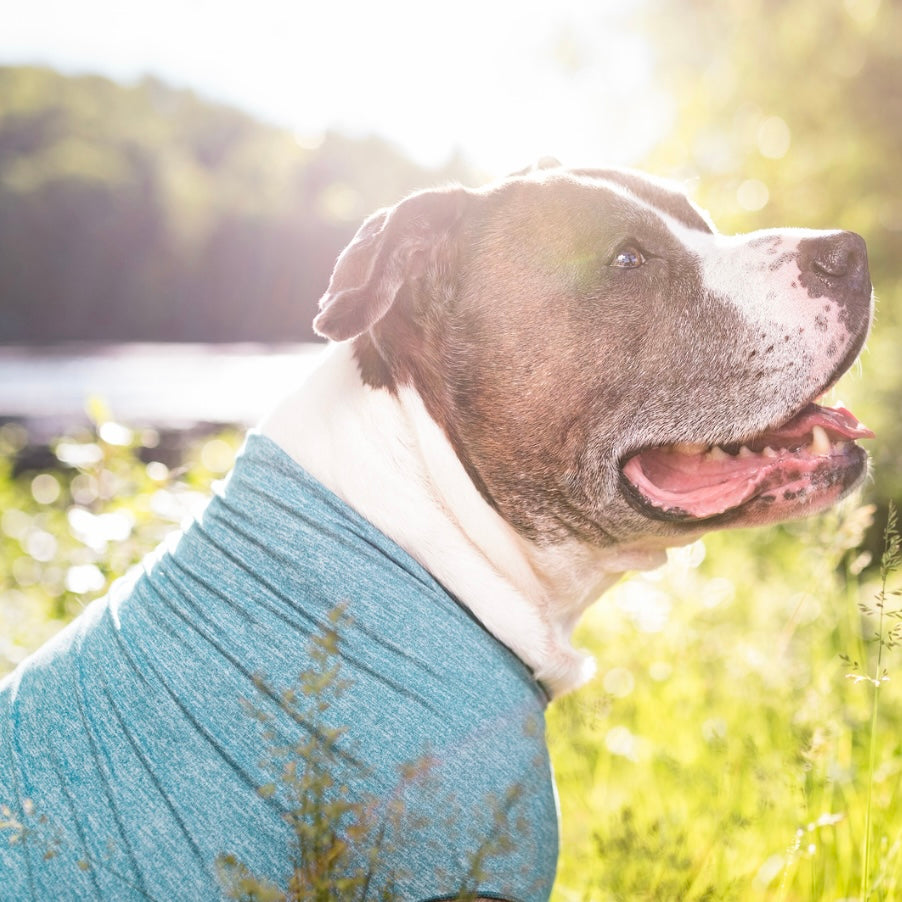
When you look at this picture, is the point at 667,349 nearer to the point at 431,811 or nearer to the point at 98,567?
the point at 431,811

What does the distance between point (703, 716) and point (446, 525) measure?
1979 millimetres

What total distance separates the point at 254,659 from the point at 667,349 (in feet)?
4.45

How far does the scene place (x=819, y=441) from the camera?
271cm

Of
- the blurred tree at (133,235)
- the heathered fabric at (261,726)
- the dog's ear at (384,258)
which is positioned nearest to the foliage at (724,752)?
the heathered fabric at (261,726)

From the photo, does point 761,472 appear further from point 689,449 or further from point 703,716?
point 703,716

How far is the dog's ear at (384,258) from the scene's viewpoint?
245cm

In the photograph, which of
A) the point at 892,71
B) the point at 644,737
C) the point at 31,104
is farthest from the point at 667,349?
the point at 31,104

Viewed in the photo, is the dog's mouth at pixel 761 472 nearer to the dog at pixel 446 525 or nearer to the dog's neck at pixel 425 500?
the dog at pixel 446 525

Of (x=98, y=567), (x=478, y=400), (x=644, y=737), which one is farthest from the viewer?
(x=644, y=737)

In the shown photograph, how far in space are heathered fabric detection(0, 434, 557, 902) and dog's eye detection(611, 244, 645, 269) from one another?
3.36 feet

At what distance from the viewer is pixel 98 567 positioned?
3.54 m

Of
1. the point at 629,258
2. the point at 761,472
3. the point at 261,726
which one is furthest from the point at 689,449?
Result: the point at 261,726

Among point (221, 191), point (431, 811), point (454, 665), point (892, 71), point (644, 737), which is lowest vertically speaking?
point (221, 191)

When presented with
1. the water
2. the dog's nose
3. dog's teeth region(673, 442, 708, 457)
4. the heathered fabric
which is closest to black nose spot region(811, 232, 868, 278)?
the dog's nose
